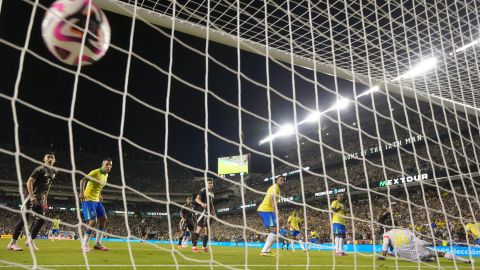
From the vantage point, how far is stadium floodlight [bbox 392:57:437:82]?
19.5ft

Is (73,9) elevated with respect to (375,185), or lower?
lower

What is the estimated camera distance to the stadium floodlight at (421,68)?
234 inches

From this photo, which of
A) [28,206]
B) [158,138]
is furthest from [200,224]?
[158,138]

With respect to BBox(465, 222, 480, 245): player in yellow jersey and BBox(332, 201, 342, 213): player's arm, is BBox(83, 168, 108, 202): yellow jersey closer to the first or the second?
BBox(332, 201, 342, 213): player's arm

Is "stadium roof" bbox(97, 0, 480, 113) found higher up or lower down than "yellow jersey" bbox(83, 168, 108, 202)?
higher up

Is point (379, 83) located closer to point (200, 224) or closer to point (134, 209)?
point (200, 224)

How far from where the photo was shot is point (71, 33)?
9.70 feet

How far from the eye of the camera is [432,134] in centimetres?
2586

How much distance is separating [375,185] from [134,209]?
2790cm

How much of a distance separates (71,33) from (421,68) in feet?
17.4

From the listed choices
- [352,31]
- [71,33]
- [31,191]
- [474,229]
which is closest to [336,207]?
[474,229]

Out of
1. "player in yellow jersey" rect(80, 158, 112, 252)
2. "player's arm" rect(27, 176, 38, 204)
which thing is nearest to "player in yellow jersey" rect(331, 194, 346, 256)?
"player in yellow jersey" rect(80, 158, 112, 252)

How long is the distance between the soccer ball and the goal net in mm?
201

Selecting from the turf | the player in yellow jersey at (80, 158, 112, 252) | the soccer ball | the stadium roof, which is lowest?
the turf
